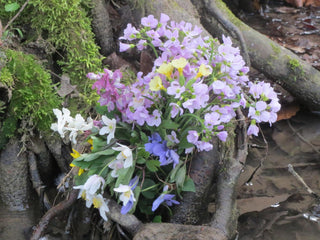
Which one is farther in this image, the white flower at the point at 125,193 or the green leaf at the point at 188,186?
the green leaf at the point at 188,186

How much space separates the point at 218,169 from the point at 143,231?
2.31ft

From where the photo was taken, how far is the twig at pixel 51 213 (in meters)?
2.30

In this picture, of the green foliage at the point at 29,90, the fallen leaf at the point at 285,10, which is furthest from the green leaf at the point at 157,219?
the fallen leaf at the point at 285,10

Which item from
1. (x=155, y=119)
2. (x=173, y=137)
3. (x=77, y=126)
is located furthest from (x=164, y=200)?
(x=77, y=126)

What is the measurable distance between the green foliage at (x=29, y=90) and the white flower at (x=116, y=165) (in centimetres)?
101

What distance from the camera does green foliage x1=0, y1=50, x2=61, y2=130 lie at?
271cm

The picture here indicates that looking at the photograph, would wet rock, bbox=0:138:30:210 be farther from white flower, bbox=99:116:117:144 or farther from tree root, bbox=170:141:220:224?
tree root, bbox=170:141:220:224

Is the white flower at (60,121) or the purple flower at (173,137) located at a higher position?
the white flower at (60,121)

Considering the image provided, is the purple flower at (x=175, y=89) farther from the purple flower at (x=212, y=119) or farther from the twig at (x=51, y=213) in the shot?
the twig at (x=51, y=213)

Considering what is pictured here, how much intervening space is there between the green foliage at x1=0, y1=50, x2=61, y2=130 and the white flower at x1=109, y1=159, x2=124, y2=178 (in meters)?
1.01

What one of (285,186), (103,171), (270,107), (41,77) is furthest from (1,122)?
(285,186)

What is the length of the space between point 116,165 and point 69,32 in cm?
151

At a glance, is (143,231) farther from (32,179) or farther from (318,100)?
(318,100)

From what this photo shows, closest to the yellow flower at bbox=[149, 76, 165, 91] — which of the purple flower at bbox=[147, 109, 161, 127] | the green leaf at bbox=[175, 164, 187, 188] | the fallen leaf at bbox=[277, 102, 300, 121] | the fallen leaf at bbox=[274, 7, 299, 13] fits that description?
the purple flower at bbox=[147, 109, 161, 127]
